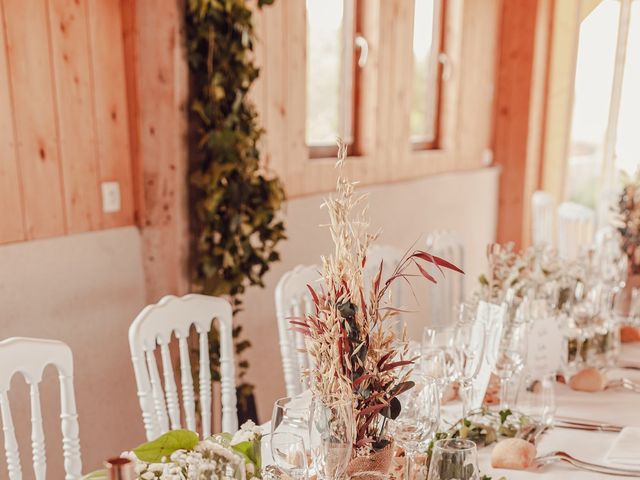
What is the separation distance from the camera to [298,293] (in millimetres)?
2016

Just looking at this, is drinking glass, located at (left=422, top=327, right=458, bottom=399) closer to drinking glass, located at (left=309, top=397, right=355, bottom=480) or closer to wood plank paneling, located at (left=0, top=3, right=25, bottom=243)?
drinking glass, located at (left=309, top=397, right=355, bottom=480)

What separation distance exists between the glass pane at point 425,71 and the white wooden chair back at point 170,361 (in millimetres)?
2468

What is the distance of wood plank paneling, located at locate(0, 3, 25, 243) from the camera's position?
6.04ft

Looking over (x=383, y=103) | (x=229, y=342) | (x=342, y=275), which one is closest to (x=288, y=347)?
(x=229, y=342)

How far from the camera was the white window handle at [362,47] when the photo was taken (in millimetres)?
3365

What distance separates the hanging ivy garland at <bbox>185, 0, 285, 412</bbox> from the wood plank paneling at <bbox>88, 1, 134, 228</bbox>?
220 mm

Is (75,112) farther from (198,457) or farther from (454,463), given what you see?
(454,463)

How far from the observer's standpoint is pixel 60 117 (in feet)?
6.60

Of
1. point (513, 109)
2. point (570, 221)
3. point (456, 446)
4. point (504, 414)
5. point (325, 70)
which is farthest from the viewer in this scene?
point (513, 109)

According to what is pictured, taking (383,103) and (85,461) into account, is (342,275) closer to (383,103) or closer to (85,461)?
(85,461)

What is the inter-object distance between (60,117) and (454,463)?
158cm

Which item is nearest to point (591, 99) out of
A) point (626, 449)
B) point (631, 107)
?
point (631, 107)

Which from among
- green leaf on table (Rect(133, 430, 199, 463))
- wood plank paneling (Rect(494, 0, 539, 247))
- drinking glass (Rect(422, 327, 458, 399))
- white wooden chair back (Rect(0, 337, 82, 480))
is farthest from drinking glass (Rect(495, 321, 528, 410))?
wood plank paneling (Rect(494, 0, 539, 247))

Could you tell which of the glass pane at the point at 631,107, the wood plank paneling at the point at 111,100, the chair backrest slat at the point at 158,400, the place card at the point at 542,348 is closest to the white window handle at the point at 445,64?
the glass pane at the point at 631,107
